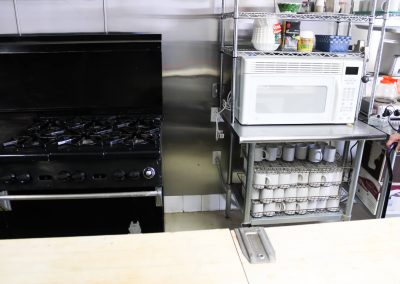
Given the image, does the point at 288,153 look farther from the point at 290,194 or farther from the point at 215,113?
the point at 215,113

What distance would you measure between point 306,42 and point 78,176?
1.36 m

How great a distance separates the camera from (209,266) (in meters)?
0.87

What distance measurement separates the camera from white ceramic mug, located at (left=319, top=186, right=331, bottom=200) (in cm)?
205

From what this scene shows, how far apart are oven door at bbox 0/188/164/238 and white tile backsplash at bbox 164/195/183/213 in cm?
88

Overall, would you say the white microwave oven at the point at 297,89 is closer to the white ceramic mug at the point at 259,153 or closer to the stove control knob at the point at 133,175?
the white ceramic mug at the point at 259,153

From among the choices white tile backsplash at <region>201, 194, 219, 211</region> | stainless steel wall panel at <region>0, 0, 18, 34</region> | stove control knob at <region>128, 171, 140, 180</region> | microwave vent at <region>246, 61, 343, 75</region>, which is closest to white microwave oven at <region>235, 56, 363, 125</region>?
microwave vent at <region>246, 61, 343, 75</region>

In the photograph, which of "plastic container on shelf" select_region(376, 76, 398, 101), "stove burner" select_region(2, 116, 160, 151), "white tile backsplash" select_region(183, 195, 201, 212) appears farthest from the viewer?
"white tile backsplash" select_region(183, 195, 201, 212)

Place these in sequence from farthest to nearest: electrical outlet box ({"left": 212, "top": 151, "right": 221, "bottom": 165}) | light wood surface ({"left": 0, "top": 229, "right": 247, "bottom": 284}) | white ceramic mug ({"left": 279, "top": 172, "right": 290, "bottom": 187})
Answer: electrical outlet box ({"left": 212, "top": 151, "right": 221, "bottom": 165}) → white ceramic mug ({"left": 279, "top": 172, "right": 290, "bottom": 187}) → light wood surface ({"left": 0, "top": 229, "right": 247, "bottom": 284})

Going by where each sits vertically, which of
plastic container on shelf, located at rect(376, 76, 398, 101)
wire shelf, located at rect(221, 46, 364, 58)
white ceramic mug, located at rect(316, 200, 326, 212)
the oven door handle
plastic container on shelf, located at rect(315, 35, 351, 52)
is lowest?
white ceramic mug, located at rect(316, 200, 326, 212)

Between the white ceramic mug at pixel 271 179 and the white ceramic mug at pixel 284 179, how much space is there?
22 millimetres

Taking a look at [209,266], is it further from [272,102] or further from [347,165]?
Result: [347,165]

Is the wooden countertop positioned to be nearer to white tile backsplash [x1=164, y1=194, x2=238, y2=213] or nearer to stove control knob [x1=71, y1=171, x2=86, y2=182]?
stove control knob [x1=71, y1=171, x2=86, y2=182]

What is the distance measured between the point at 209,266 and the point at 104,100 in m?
1.57

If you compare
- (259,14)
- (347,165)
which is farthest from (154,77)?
(347,165)
